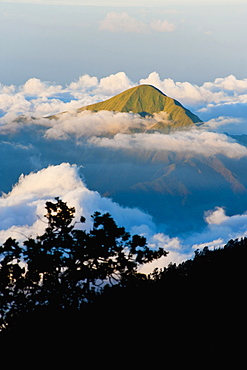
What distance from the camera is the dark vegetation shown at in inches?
898

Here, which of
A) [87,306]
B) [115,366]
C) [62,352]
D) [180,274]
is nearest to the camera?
[115,366]

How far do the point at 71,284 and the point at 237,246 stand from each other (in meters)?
15.8

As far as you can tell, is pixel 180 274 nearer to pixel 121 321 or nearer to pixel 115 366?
pixel 121 321

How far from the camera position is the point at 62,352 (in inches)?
974

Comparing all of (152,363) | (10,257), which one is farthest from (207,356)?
(10,257)

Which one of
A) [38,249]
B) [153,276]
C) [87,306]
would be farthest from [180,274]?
[38,249]

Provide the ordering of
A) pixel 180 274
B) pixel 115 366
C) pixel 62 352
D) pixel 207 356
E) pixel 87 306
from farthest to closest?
pixel 180 274
pixel 87 306
pixel 62 352
pixel 115 366
pixel 207 356

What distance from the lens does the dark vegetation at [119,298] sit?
898 inches

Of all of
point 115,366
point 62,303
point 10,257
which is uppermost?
point 10,257

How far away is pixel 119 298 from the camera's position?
3173 cm

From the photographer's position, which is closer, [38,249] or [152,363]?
[152,363]

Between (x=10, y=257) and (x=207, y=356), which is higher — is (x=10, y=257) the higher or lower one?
the higher one

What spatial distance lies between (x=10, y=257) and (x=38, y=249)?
235 cm

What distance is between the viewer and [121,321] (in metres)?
26.8
